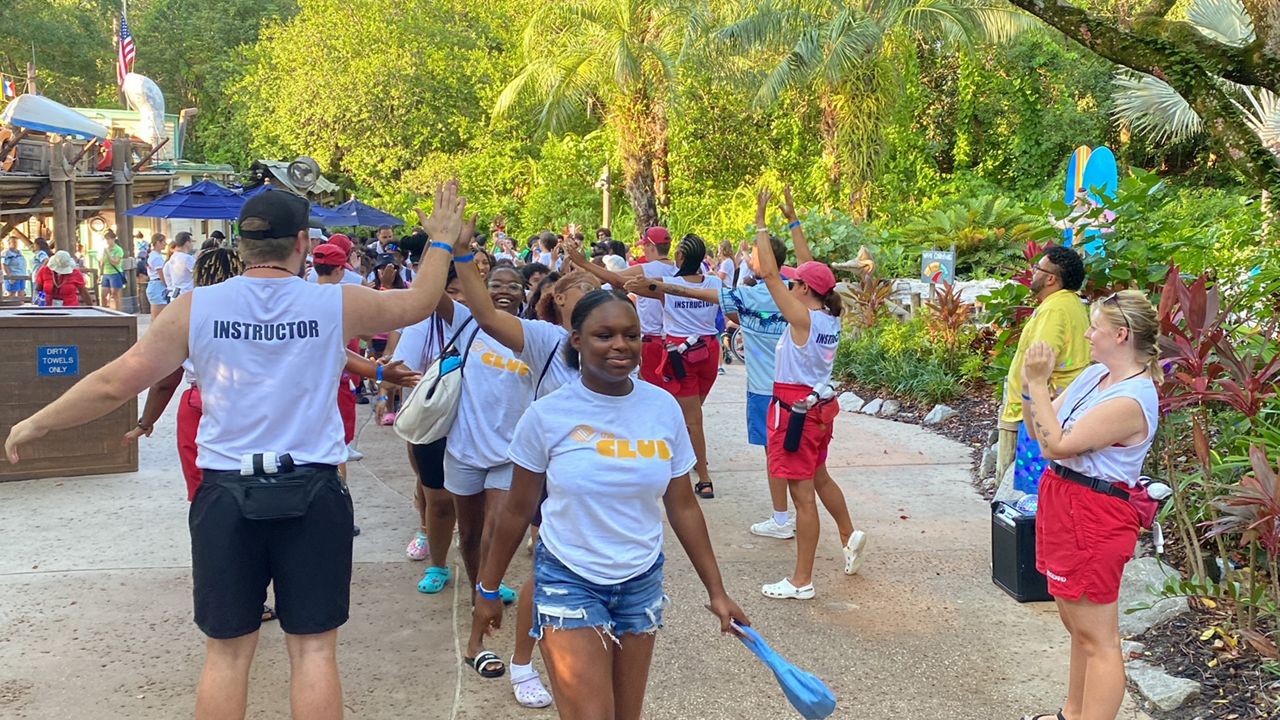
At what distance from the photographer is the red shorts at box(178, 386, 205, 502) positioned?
4645 millimetres

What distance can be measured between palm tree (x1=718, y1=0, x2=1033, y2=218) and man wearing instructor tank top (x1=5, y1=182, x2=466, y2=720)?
56.0 ft

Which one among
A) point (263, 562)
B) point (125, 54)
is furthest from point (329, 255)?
point (125, 54)

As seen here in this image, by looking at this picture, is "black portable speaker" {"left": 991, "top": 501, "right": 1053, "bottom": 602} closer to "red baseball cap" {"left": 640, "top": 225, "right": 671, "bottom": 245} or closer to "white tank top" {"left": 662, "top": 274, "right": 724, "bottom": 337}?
"white tank top" {"left": 662, "top": 274, "right": 724, "bottom": 337}

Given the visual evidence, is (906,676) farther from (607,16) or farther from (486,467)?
(607,16)

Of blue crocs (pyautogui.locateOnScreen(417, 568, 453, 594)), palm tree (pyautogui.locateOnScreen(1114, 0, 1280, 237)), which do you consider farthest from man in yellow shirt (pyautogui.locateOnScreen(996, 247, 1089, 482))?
blue crocs (pyautogui.locateOnScreen(417, 568, 453, 594))

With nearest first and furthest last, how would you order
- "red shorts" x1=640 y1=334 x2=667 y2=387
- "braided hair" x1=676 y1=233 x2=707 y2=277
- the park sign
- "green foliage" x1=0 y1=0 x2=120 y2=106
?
"braided hair" x1=676 y1=233 x2=707 y2=277 → "red shorts" x1=640 y1=334 x2=667 y2=387 → the park sign → "green foliage" x1=0 y1=0 x2=120 y2=106

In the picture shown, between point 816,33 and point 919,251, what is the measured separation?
257 inches

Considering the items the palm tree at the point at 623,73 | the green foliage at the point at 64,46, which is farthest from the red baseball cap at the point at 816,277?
the green foliage at the point at 64,46

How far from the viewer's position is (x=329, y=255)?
20.5ft

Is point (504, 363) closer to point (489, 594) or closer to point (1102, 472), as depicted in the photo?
point (489, 594)

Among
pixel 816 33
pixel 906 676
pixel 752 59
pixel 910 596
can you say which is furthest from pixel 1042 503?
pixel 752 59

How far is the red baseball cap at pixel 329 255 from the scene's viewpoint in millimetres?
6219

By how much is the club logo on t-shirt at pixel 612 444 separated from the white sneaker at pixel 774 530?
139 inches

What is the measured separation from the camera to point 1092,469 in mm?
3543
